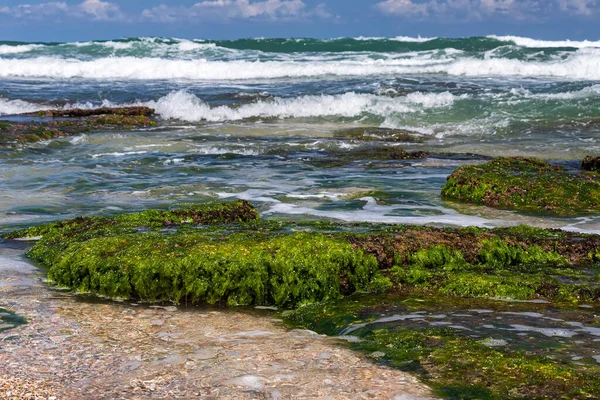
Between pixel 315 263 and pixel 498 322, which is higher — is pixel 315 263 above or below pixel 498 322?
above

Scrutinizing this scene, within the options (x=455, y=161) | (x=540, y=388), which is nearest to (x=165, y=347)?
(x=540, y=388)

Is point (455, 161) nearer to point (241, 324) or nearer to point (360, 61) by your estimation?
point (241, 324)

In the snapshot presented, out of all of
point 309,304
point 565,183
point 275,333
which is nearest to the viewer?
point 275,333

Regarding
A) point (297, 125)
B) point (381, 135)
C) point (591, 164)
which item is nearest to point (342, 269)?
point (591, 164)

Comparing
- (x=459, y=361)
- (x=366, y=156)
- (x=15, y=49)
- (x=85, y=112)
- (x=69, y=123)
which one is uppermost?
(x=15, y=49)

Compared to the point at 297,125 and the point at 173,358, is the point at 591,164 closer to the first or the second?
the point at 173,358

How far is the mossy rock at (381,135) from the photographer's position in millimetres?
14055

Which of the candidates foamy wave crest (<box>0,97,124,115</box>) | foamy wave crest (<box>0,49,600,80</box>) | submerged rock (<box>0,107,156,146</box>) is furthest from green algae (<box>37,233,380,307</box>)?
foamy wave crest (<box>0,49,600,80</box>)

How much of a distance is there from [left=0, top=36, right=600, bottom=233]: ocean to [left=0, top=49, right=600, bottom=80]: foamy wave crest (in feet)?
0.29

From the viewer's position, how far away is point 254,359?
327cm

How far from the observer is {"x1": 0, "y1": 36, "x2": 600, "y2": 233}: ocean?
26.2 ft

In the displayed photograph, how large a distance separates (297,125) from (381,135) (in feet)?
8.67

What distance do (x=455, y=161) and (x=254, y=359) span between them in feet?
26.8

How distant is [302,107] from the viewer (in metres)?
18.5
